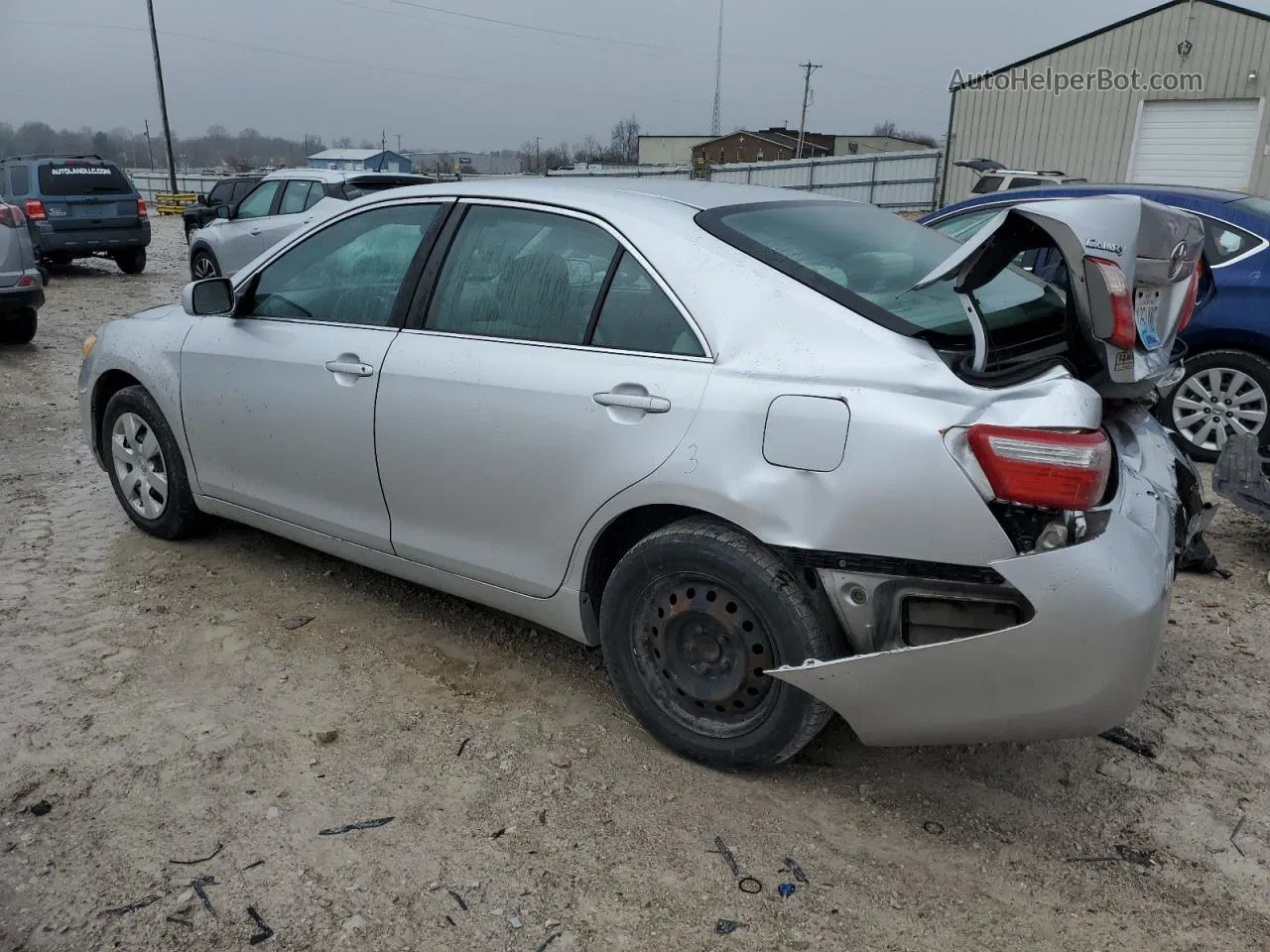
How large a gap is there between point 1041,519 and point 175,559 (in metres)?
3.68

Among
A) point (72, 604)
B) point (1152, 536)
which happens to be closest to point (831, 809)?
point (1152, 536)

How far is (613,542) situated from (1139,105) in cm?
→ 2476

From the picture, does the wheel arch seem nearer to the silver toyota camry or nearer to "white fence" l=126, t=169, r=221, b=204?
the silver toyota camry

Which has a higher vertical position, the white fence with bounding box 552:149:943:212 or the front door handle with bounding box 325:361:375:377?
the white fence with bounding box 552:149:943:212

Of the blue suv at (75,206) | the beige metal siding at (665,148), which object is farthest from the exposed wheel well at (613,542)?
the beige metal siding at (665,148)

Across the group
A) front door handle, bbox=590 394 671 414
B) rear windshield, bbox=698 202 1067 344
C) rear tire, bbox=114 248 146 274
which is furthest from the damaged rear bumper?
rear tire, bbox=114 248 146 274

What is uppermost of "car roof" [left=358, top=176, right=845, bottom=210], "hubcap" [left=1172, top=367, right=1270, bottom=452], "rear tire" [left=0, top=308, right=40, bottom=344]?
"car roof" [left=358, top=176, right=845, bottom=210]

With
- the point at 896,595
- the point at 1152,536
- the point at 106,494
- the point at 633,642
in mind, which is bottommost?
the point at 106,494

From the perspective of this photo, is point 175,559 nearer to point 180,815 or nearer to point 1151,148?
point 180,815

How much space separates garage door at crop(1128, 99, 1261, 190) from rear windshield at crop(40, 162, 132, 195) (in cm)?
2102

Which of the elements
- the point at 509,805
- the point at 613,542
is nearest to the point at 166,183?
the point at 613,542

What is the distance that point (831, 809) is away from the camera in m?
2.76

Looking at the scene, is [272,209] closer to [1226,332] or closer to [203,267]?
[203,267]

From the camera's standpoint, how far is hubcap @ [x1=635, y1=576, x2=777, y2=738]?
8.84ft
